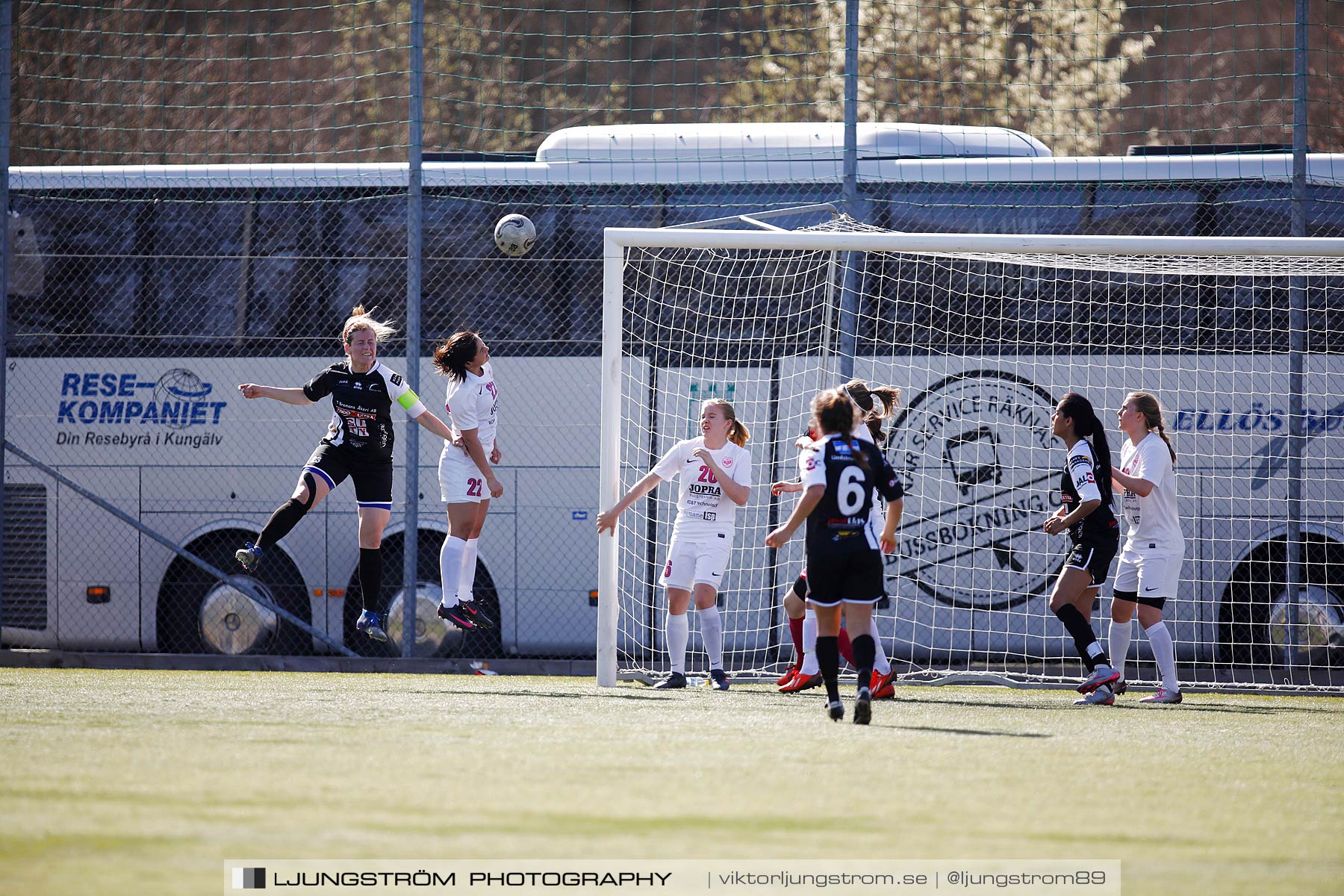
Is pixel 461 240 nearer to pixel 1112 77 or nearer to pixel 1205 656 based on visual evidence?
pixel 1205 656

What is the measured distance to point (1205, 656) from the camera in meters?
11.0

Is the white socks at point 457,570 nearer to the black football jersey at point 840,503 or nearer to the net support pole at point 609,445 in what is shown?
the net support pole at point 609,445

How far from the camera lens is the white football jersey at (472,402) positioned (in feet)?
29.2

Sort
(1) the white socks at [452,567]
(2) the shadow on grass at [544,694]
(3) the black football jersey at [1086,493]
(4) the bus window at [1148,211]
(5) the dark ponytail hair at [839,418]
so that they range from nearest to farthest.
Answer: (5) the dark ponytail hair at [839,418], (2) the shadow on grass at [544,694], (3) the black football jersey at [1086,493], (1) the white socks at [452,567], (4) the bus window at [1148,211]

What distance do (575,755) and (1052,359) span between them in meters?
6.76

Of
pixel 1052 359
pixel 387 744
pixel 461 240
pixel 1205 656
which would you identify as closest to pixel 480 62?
pixel 461 240

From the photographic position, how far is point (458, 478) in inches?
360

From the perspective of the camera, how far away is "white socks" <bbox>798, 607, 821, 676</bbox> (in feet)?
28.9

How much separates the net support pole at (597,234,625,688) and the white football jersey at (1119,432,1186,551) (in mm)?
3098

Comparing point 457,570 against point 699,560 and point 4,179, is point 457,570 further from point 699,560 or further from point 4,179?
point 4,179

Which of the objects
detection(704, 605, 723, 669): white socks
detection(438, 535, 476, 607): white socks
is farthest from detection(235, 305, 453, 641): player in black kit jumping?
detection(704, 605, 723, 669): white socks

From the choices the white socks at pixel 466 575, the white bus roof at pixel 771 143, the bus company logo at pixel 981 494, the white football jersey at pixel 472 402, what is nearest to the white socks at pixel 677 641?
the white socks at pixel 466 575

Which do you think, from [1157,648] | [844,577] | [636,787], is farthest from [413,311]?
[636,787]

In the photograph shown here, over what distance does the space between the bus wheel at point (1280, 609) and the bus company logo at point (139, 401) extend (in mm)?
8079
